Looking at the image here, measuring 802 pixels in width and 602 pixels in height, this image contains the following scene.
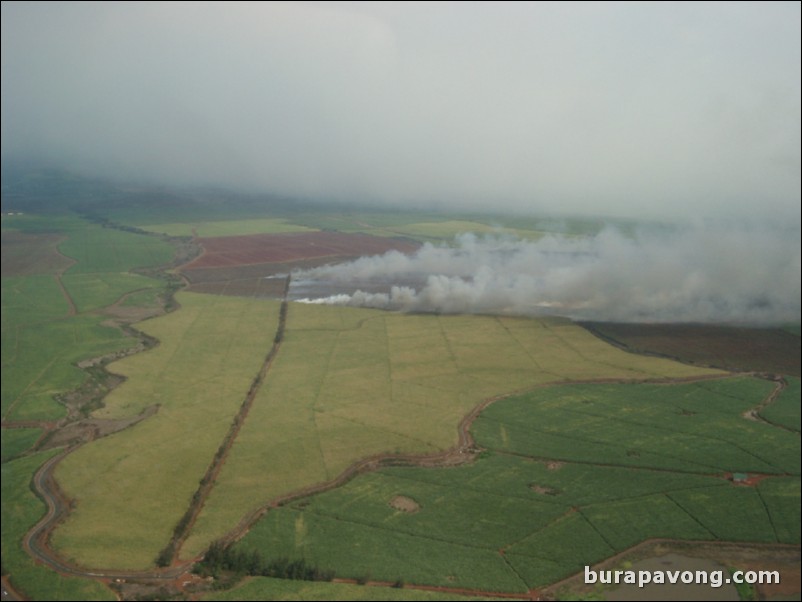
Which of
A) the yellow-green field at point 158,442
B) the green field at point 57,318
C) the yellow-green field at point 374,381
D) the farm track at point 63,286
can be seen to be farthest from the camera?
the farm track at point 63,286

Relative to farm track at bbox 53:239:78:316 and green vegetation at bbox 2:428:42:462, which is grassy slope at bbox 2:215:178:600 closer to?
green vegetation at bbox 2:428:42:462

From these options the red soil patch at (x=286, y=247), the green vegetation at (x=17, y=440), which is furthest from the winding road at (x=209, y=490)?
the red soil patch at (x=286, y=247)

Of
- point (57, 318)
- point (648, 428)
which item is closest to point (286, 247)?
point (57, 318)

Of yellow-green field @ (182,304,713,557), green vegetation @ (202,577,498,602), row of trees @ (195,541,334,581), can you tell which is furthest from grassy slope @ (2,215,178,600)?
yellow-green field @ (182,304,713,557)

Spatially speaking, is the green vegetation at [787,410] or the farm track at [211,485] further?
the green vegetation at [787,410]

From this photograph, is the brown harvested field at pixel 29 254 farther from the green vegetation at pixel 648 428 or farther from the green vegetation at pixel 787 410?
the green vegetation at pixel 787 410

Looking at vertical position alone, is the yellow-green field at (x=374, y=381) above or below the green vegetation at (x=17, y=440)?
above

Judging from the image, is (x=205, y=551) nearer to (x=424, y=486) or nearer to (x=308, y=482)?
(x=308, y=482)

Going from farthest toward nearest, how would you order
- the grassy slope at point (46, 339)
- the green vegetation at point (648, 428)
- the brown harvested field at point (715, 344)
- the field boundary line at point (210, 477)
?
1. the brown harvested field at point (715, 344)
2. the green vegetation at point (648, 428)
3. the field boundary line at point (210, 477)
4. the grassy slope at point (46, 339)
